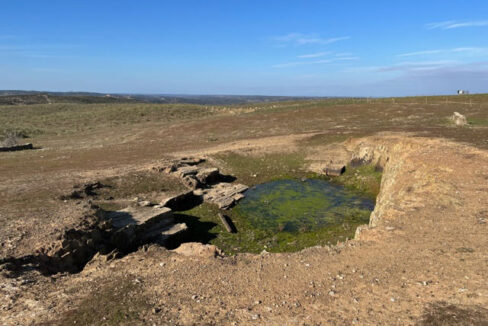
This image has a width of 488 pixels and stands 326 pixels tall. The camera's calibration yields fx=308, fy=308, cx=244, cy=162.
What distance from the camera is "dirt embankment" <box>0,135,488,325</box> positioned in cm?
756

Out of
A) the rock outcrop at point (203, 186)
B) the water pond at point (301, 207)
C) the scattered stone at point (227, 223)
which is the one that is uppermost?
the rock outcrop at point (203, 186)

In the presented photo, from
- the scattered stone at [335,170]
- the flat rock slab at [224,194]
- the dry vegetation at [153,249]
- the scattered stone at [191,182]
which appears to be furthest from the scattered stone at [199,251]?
the scattered stone at [335,170]

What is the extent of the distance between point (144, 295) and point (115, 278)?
1563 millimetres

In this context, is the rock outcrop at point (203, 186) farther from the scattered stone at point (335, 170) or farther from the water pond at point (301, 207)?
the scattered stone at point (335, 170)

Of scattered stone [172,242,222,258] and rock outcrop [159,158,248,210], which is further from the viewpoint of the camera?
rock outcrop [159,158,248,210]

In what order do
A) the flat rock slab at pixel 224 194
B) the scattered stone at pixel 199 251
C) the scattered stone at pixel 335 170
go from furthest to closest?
the scattered stone at pixel 335 170 < the flat rock slab at pixel 224 194 < the scattered stone at pixel 199 251

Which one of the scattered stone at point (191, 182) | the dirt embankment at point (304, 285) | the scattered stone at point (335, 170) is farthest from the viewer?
the scattered stone at point (335, 170)

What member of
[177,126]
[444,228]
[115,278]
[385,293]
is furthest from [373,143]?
[177,126]

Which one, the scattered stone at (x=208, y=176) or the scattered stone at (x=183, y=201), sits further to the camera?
the scattered stone at (x=208, y=176)

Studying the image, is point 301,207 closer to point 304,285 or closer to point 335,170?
point 335,170

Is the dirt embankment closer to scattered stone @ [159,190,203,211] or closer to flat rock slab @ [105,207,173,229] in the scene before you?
flat rock slab @ [105,207,173,229]

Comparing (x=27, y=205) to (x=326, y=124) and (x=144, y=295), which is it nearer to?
(x=144, y=295)

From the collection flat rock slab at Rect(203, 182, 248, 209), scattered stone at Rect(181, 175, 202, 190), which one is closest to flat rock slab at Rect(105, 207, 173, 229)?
flat rock slab at Rect(203, 182, 248, 209)

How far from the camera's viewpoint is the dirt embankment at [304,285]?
7559mm
